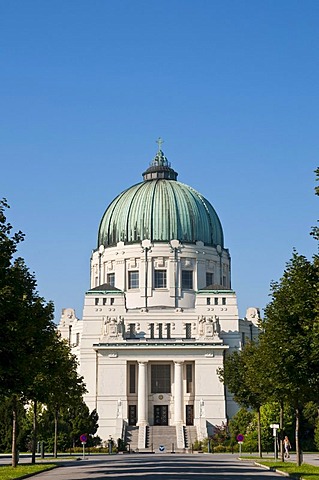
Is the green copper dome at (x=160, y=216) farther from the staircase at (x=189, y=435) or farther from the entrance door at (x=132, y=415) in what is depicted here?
the staircase at (x=189, y=435)

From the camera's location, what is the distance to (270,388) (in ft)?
163

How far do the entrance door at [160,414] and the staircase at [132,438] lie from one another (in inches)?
238

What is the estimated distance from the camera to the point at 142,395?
109 m

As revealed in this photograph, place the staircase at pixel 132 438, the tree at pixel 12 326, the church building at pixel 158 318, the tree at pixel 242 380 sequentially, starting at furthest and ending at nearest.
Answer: the church building at pixel 158 318
the staircase at pixel 132 438
the tree at pixel 242 380
the tree at pixel 12 326

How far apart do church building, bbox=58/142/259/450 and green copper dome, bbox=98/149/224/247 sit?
146 millimetres

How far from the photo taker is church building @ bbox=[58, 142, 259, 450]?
108875 millimetres

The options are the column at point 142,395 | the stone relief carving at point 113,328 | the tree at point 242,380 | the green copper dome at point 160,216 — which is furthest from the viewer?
the green copper dome at point 160,216

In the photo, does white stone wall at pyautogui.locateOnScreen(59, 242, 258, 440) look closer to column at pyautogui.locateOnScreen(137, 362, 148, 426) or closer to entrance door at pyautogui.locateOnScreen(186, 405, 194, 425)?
entrance door at pyautogui.locateOnScreen(186, 405, 194, 425)

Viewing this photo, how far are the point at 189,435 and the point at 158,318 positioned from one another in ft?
58.5

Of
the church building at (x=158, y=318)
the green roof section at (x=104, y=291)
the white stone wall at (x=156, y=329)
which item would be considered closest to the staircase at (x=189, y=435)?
the church building at (x=158, y=318)

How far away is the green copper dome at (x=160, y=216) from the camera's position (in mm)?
123500

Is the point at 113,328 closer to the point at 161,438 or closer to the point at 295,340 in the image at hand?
the point at 161,438

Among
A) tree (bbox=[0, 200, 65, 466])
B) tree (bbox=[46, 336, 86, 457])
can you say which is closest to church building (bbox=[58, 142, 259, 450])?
tree (bbox=[46, 336, 86, 457])

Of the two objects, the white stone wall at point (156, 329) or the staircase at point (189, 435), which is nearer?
the staircase at point (189, 435)
